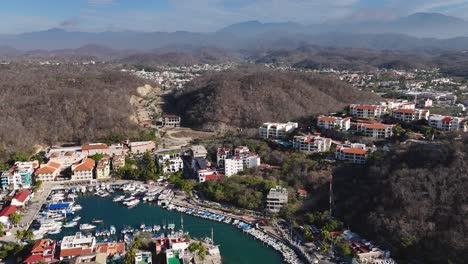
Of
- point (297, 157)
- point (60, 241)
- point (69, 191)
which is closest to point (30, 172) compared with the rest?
point (69, 191)

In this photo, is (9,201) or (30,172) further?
(30,172)

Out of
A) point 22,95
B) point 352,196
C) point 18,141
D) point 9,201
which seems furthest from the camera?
point 22,95

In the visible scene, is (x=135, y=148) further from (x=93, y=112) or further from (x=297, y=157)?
(x=297, y=157)

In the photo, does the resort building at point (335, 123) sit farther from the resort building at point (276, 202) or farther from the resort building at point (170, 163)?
the resort building at point (170, 163)

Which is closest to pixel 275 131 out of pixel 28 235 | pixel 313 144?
pixel 313 144

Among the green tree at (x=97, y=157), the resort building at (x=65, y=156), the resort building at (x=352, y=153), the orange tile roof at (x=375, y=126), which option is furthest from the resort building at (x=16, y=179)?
the orange tile roof at (x=375, y=126)

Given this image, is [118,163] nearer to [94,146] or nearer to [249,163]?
[94,146]
